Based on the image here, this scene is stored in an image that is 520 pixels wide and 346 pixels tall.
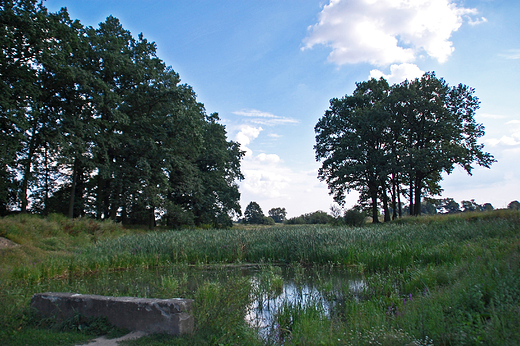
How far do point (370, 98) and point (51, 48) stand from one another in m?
28.8

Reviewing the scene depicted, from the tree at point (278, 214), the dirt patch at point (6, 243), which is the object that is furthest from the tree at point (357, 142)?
the tree at point (278, 214)

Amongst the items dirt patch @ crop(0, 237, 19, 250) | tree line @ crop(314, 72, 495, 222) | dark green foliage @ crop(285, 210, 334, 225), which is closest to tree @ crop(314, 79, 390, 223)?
tree line @ crop(314, 72, 495, 222)

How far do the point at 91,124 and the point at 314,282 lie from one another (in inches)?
765

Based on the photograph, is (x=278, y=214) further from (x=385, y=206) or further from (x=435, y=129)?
(x=435, y=129)

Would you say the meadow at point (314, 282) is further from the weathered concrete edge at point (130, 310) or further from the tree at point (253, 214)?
the tree at point (253, 214)

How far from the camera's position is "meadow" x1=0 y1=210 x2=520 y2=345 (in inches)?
156

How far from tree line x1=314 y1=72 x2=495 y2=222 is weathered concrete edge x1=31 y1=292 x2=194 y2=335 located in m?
26.5

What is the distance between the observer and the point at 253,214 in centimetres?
7656

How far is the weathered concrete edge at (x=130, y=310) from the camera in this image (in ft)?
13.4

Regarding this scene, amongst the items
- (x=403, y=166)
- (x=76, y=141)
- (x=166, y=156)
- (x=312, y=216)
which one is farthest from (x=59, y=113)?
(x=312, y=216)

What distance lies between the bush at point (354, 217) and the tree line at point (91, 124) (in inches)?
559

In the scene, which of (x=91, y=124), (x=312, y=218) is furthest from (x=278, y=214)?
(x=91, y=124)

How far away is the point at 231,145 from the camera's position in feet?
134

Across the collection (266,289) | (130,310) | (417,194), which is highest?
(417,194)
